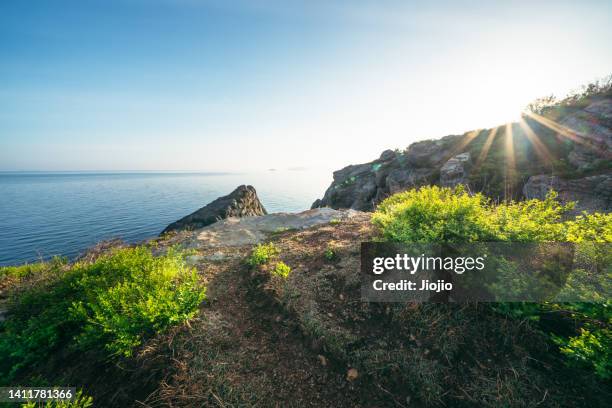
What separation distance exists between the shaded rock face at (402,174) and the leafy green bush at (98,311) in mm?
21636

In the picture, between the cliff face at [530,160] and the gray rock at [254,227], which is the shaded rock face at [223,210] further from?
the cliff face at [530,160]

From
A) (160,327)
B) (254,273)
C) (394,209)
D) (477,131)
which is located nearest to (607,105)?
(477,131)

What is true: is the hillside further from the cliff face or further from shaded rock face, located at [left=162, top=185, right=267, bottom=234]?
shaded rock face, located at [left=162, top=185, right=267, bottom=234]

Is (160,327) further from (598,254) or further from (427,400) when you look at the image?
(598,254)

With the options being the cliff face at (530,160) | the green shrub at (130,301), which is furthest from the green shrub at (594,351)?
the cliff face at (530,160)

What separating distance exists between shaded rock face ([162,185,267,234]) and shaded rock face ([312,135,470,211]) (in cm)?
1392

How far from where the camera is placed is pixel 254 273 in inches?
256

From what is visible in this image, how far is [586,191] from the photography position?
12.4 metres

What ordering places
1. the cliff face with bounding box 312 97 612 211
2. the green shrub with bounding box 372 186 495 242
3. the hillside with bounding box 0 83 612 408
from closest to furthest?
the hillside with bounding box 0 83 612 408 < the green shrub with bounding box 372 186 495 242 < the cliff face with bounding box 312 97 612 211

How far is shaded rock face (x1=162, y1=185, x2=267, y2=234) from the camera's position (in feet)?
89.8

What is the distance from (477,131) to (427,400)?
34.5 m

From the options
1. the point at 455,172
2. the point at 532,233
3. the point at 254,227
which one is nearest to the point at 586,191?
the point at 455,172

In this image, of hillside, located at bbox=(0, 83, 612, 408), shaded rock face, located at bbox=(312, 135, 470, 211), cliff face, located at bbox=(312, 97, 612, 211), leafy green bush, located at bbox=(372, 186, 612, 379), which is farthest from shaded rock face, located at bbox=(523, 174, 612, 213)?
hillside, located at bbox=(0, 83, 612, 408)

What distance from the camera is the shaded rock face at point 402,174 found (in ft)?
82.1
